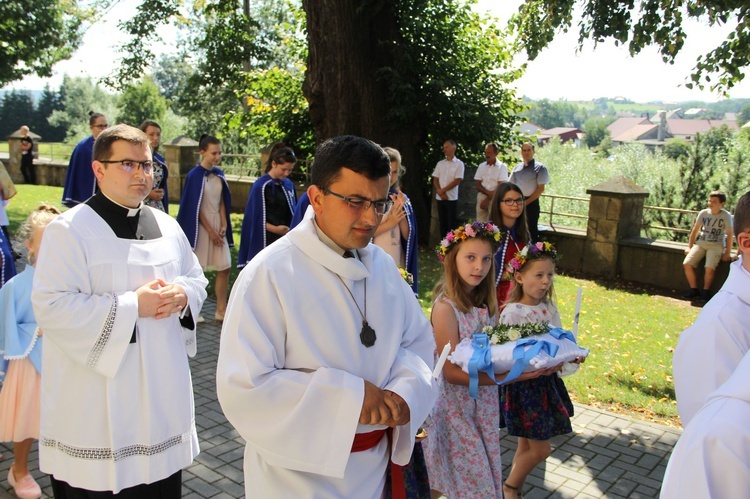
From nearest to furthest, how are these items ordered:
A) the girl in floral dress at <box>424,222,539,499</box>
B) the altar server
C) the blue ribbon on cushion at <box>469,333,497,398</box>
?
the altar server → the blue ribbon on cushion at <box>469,333,497,398</box> → the girl in floral dress at <box>424,222,539,499</box>

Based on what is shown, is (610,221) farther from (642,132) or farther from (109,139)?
(642,132)

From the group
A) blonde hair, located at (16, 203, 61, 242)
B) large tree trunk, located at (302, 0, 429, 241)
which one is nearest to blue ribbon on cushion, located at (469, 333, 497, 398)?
blonde hair, located at (16, 203, 61, 242)

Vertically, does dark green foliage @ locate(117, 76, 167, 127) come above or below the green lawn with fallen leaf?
above

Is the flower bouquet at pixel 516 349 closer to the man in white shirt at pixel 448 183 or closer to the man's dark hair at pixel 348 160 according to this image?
the man's dark hair at pixel 348 160

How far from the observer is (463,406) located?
13.5ft

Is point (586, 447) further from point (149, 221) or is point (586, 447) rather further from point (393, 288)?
point (149, 221)

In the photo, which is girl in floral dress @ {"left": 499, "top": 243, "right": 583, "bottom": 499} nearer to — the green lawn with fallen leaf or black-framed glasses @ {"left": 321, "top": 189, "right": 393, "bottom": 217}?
black-framed glasses @ {"left": 321, "top": 189, "right": 393, "bottom": 217}

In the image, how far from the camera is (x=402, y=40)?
46.2 feet

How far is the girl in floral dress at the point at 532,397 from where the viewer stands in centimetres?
438

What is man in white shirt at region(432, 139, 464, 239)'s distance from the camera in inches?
531

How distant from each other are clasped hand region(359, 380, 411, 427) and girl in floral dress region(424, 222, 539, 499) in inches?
59.5

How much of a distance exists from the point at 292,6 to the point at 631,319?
1145 centimetres

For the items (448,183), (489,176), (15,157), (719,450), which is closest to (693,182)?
(489,176)

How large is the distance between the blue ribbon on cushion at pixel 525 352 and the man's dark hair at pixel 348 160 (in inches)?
69.2
